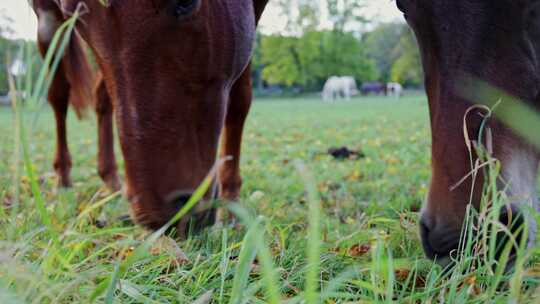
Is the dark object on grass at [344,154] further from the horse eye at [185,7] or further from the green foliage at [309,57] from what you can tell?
the green foliage at [309,57]

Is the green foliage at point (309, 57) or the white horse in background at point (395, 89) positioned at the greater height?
the green foliage at point (309, 57)

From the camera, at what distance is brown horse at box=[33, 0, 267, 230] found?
1.59m

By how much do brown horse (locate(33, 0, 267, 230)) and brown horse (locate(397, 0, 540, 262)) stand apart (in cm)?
72

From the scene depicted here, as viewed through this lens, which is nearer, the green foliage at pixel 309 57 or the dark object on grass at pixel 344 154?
the dark object on grass at pixel 344 154

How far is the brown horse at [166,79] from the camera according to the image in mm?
1589

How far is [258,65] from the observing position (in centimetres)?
5022

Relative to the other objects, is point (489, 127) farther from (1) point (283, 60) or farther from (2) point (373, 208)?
(1) point (283, 60)

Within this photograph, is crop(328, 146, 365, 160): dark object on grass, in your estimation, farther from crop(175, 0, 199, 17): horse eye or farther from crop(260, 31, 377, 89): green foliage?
crop(260, 31, 377, 89): green foliage

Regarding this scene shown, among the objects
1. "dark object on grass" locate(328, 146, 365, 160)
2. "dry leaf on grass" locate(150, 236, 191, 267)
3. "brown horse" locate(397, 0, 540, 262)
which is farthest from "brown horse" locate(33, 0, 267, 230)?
"dark object on grass" locate(328, 146, 365, 160)

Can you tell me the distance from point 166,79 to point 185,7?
25cm

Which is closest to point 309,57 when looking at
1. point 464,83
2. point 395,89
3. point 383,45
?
point 395,89

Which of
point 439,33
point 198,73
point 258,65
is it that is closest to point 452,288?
point 439,33

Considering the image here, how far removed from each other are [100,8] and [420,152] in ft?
15.2

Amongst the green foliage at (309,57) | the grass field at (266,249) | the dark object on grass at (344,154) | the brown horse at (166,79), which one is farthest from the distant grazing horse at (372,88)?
the brown horse at (166,79)
